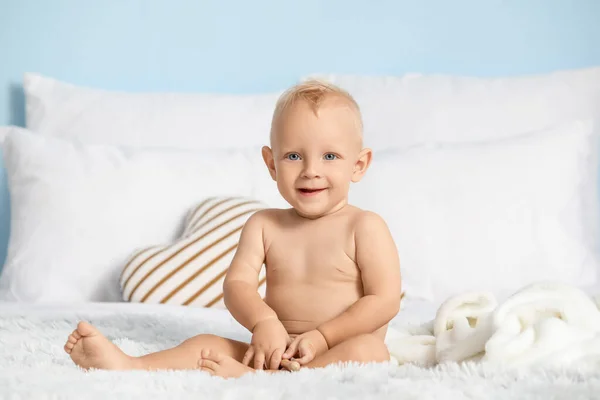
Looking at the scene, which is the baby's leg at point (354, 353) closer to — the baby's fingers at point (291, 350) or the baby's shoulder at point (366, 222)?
the baby's fingers at point (291, 350)

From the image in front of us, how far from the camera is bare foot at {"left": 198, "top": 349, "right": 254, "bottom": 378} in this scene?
962 mm

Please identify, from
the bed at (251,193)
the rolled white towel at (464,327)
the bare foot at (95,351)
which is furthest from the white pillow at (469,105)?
the bare foot at (95,351)

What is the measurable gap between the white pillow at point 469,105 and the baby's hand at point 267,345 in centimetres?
123

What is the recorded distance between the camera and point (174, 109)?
225 centimetres

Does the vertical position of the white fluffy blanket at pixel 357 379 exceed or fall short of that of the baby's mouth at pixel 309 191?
it falls short

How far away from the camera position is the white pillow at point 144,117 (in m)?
2.21

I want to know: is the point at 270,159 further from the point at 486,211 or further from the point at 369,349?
the point at 486,211

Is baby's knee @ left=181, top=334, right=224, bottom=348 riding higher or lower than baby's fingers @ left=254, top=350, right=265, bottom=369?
higher

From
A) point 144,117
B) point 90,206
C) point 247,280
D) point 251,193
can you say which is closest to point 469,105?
point 251,193

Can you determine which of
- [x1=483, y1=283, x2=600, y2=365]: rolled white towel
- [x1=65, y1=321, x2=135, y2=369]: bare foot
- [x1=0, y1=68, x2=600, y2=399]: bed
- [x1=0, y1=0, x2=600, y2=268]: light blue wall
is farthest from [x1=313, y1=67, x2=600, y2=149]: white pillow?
[x1=65, y1=321, x2=135, y2=369]: bare foot

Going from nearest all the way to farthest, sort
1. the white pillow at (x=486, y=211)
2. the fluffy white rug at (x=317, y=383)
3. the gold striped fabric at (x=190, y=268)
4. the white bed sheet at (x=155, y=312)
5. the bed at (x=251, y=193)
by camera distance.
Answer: the fluffy white rug at (x=317, y=383) → the white bed sheet at (x=155, y=312) → the bed at (x=251, y=193) → the gold striped fabric at (x=190, y=268) → the white pillow at (x=486, y=211)

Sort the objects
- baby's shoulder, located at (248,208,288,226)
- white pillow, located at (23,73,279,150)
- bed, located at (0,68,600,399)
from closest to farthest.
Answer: baby's shoulder, located at (248,208,288,226) < bed, located at (0,68,600,399) < white pillow, located at (23,73,279,150)

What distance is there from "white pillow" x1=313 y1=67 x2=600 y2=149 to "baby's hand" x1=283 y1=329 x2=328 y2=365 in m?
1.22

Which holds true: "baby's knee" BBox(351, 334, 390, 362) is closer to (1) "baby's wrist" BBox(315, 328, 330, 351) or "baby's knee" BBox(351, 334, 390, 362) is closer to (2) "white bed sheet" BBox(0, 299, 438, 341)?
(1) "baby's wrist" BBox(315, 328, 330, 351)
